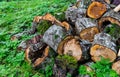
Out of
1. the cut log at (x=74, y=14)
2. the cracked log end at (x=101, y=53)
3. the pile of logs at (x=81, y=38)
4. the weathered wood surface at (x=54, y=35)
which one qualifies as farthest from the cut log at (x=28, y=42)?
the cracked log end at (x=101, y=53)

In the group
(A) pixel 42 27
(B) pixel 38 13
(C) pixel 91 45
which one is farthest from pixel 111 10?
(B) pixel 38 13

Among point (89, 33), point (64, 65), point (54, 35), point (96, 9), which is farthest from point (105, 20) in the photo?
point (64, 65)

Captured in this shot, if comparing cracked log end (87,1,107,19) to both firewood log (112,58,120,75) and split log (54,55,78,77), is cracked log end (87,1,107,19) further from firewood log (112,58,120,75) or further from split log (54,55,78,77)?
firewood log (112,58,120,75)

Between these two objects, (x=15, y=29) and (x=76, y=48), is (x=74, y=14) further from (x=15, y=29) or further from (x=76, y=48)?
(x=15, y=29)

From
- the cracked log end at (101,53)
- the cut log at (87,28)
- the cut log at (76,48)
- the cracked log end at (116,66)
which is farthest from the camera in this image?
the cut log at (87,28)

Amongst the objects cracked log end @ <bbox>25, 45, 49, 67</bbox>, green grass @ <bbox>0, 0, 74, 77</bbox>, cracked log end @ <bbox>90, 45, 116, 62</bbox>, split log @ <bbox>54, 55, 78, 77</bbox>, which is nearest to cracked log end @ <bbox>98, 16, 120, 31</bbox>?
cracked log end @ <bbox>90, 45, 116, 62</bbox>

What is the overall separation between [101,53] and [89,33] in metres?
0.84

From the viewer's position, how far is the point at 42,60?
22.6ft

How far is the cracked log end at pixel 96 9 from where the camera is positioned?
271 inches

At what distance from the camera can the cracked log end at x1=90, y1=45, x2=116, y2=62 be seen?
5.95 meters

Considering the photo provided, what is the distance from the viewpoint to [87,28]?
21.9 feet

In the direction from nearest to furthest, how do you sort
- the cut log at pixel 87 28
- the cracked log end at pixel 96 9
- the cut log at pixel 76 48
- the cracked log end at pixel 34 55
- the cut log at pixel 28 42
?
the cut log at pixel 76 48
the cut log at pixel 87 28
the cracked log end at pixel 96 9
the cracked log end at pixel 34 55
the cut log at pixel 28 42

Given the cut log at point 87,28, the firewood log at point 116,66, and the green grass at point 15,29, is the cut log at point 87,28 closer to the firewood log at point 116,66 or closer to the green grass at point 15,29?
the firewood log at point 116,66

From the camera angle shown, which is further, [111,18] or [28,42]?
[28,42]
